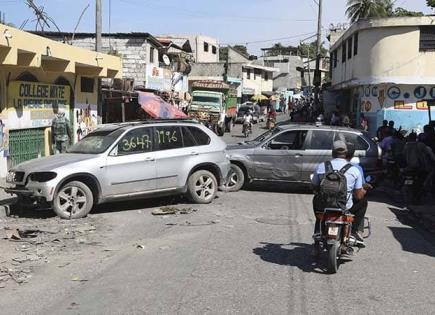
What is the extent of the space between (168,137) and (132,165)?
3.67ft

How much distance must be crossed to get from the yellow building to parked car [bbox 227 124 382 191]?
5.70m

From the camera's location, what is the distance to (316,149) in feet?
44.6

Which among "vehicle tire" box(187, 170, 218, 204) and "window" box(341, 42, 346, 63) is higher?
"window" box(341, 42, 346, 63)

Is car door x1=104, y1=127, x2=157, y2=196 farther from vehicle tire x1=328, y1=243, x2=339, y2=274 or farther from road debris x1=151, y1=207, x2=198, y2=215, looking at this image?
vehicle tire x1=328, y1=243, x2=339, y2=274

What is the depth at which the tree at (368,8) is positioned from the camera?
53750mm

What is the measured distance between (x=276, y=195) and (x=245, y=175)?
2.97 feet

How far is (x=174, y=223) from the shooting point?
32.3 feet

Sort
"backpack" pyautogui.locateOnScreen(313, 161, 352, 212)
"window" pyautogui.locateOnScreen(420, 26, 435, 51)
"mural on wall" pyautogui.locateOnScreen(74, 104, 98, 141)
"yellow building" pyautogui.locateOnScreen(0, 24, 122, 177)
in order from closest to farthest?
"backpack" pyautogui.locateOnScreen(313, 161, 352, 212) < "yellow building" pyautogui.locateOnScreen(0, 24, 122, 177) < "mural on wall" pyautogui.locateOnScreen(74, 104, 98, 141) < "window" pyautogui.locateOnScreen(420, 26, 435, 51)

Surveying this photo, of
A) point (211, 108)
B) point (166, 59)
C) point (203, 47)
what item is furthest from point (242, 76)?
point (211, 108)

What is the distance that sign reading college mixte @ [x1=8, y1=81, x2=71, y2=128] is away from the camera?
50.0 feet

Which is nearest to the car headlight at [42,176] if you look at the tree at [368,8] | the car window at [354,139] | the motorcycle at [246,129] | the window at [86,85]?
the car window at [354,139]

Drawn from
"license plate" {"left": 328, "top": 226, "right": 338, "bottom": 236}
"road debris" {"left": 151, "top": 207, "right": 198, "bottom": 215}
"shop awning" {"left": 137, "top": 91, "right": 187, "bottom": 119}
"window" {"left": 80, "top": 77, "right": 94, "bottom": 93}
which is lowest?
"road debris" {"left": 151, "top": 207, "right": 198, "bottom": 215}

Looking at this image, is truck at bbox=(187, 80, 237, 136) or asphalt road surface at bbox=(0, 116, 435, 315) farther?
truck at bbox=(187, 80, 237, 136)

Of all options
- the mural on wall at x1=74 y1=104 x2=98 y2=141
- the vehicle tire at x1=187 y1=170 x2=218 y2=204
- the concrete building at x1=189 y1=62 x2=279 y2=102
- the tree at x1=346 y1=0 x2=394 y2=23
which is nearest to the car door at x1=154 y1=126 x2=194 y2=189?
the vehicle tire at x1=187 y1=170 x2=218 y2=204
